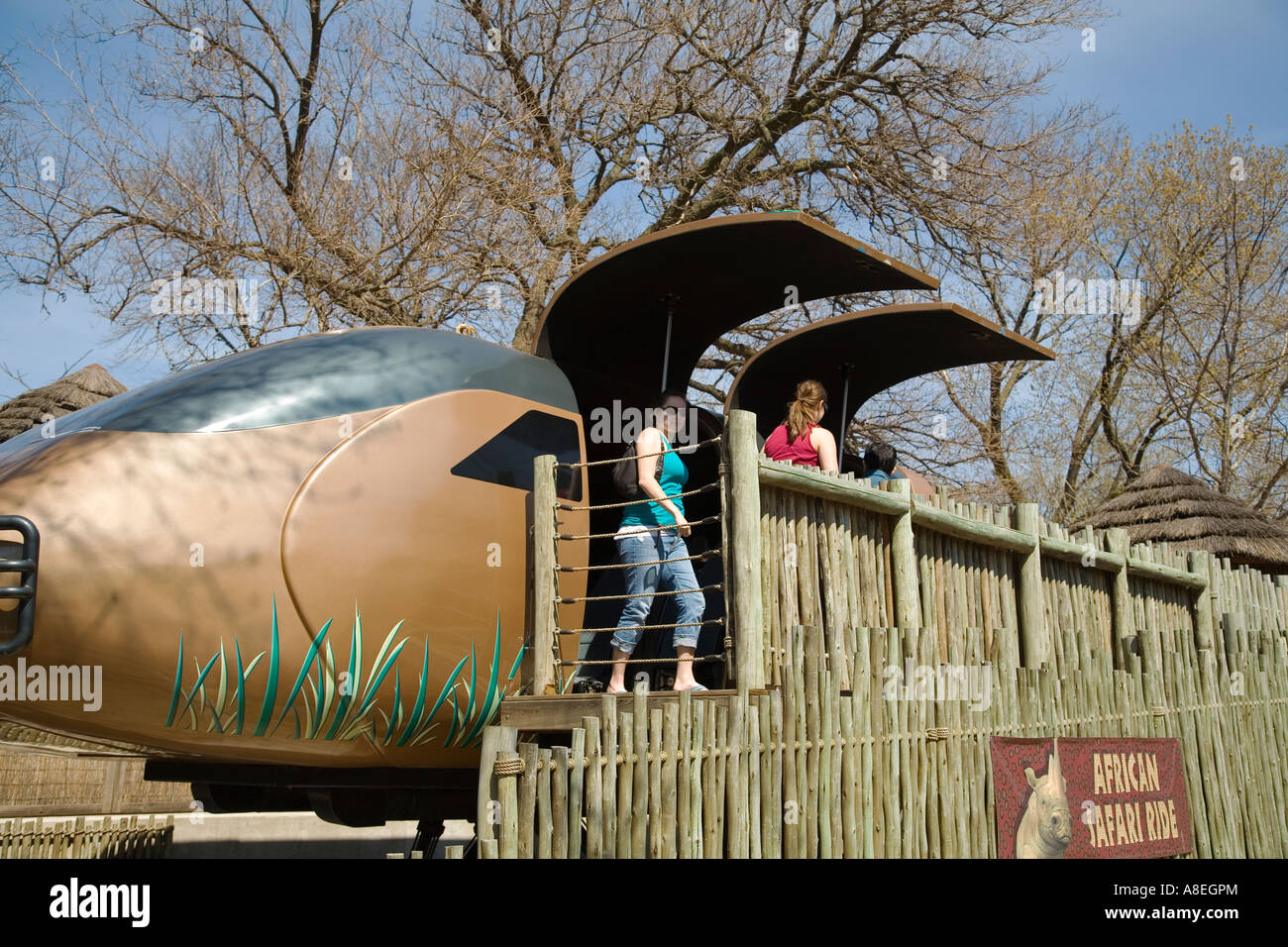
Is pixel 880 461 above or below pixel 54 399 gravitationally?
below

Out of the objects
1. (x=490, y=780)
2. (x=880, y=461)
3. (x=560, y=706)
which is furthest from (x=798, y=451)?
(x=490, y=780)

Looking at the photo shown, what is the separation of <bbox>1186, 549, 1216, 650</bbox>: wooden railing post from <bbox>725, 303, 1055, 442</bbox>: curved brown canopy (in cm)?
362

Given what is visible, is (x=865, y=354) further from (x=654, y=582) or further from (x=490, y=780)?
(x=490, y=780)

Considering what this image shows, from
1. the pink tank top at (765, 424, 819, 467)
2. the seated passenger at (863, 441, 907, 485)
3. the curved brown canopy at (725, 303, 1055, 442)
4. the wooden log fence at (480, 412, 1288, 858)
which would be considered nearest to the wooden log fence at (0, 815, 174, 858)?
the curved brown canopy at (725, 303, 1055, 442)

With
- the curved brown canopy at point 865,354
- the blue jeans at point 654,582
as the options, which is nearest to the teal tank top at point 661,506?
the blue jeans at point 654,582

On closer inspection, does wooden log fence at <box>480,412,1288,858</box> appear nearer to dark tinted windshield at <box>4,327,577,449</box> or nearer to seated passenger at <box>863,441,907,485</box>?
seated passenger at <box>863,441,907,485</box>

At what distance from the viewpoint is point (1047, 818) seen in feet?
24.6

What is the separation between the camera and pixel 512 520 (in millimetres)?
6516

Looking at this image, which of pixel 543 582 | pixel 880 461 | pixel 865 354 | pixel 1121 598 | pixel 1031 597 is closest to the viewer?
pixel 543 582

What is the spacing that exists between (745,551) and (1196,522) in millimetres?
14437

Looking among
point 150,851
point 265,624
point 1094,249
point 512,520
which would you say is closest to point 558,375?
point 512,520
